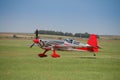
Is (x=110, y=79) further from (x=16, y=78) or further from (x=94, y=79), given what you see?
(x=16, y=78)

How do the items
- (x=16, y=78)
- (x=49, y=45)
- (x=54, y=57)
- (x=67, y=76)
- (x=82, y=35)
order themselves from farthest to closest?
(x=82, y=35)
(x=49, y=45)
(x=54, y=57)
(x=67, y=76)
(x=16, y=78)

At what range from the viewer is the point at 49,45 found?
76.5ft

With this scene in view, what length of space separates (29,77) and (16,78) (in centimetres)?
60

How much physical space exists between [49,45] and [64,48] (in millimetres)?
1454

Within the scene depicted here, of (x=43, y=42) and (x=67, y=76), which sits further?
(x=43, y=42)

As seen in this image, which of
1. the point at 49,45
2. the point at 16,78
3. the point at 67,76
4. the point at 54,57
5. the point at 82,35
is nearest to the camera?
the point at 16,78

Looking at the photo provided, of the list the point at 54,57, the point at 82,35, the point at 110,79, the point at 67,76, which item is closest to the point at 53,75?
the point at 67,76

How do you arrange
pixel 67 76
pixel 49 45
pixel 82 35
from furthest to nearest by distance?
pixel 82 35 < pixel 49 45 < pixel 67 76

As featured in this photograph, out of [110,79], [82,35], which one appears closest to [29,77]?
[110,79]

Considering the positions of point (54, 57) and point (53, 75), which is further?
point (54, 57)

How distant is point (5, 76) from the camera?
1120cm

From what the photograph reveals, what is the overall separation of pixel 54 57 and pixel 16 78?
1053 centimetres

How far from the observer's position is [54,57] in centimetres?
2117

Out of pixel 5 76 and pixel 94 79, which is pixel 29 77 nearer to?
pixel 5 76
